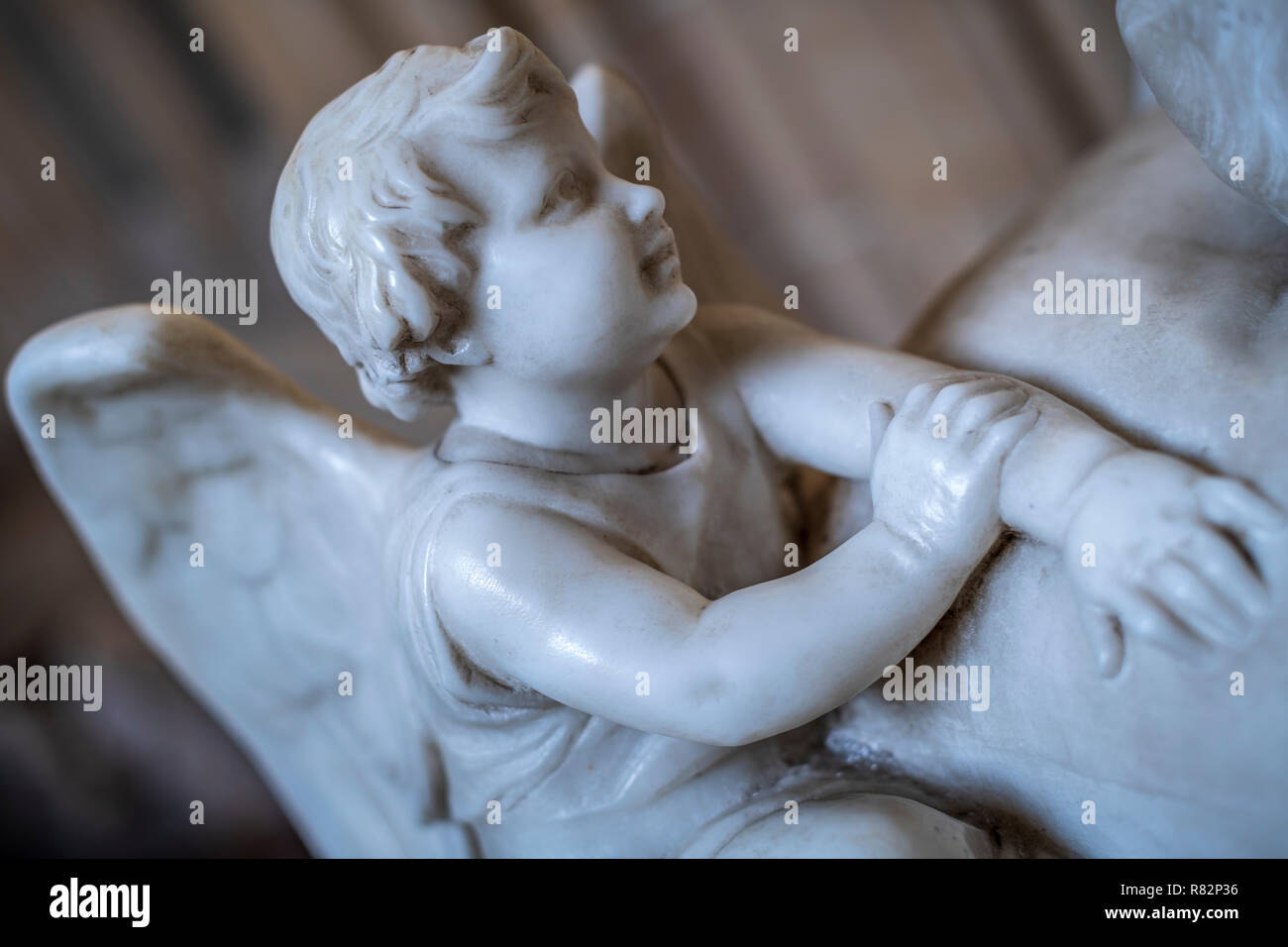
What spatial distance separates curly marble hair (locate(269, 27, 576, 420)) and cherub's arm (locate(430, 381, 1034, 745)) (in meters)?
0.18

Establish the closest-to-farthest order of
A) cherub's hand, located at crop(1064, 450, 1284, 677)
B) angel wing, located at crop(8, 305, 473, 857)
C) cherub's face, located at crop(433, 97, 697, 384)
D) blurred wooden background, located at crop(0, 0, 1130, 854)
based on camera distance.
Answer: cherub's hand, located at crop(1064, 450, 1284, 677) → cherub's face, located at crop(433, 97, 697, 384) → angel wing, located at crop(8, 305, 473, 857) → blurred wooden background, located at crop(0, 0, 1130, 854)

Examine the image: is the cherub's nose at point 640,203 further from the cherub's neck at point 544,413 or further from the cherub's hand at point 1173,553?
the cherub's hand at point 1173,553

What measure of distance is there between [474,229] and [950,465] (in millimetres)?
392

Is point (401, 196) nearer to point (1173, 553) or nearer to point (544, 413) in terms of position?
point (544, 413)

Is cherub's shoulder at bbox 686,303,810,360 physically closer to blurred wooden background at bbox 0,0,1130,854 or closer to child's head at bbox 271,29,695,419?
child's head at bbox 271,29,695,419

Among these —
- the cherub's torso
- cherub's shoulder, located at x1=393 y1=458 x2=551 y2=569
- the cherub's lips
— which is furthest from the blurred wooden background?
the cherub's lips

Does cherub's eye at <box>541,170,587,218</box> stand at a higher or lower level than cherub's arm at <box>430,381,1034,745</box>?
higher

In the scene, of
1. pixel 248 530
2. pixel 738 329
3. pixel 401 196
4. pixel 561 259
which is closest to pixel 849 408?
pixel 738 329

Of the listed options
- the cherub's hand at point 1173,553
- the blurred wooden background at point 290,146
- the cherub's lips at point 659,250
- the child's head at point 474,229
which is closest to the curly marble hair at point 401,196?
the child's head at point 474,229

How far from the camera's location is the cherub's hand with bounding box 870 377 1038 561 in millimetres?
875

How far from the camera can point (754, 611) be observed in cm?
90

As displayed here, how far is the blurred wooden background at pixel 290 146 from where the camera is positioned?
77.5 inches
